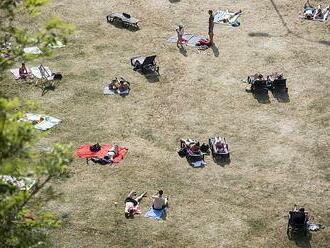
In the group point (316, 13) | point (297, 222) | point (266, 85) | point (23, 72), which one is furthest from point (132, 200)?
point (316, 13)

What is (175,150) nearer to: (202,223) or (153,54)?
(202,223)

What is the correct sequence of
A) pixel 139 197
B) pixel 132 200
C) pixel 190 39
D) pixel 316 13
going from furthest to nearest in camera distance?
pixel 316 13
pixel 190 39
pixel 139 197
pixel 132 200

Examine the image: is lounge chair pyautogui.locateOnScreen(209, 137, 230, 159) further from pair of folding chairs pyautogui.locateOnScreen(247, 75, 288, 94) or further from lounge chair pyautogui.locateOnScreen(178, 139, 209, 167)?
pair of folding chairs pyautogui.locateOnScreen(247, 75, 288, 94)

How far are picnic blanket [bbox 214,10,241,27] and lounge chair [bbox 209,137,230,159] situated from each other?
11.0m

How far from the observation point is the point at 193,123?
78.9 ft

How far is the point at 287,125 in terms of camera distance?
23.8 meters

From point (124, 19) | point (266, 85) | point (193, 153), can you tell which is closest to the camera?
point (193, 153)

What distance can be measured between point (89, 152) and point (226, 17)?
13.8 metres

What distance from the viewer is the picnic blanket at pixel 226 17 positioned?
31.6 meters

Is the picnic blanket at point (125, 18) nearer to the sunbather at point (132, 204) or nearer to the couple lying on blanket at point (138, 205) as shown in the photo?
the sunbather at point (132, 204)

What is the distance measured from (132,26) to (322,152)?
46.1 ft

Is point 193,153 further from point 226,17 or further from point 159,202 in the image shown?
point 226,17

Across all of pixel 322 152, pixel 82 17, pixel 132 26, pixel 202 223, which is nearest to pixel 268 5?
pixel 132 26

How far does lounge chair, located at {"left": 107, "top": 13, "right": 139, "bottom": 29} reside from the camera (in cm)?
3106
